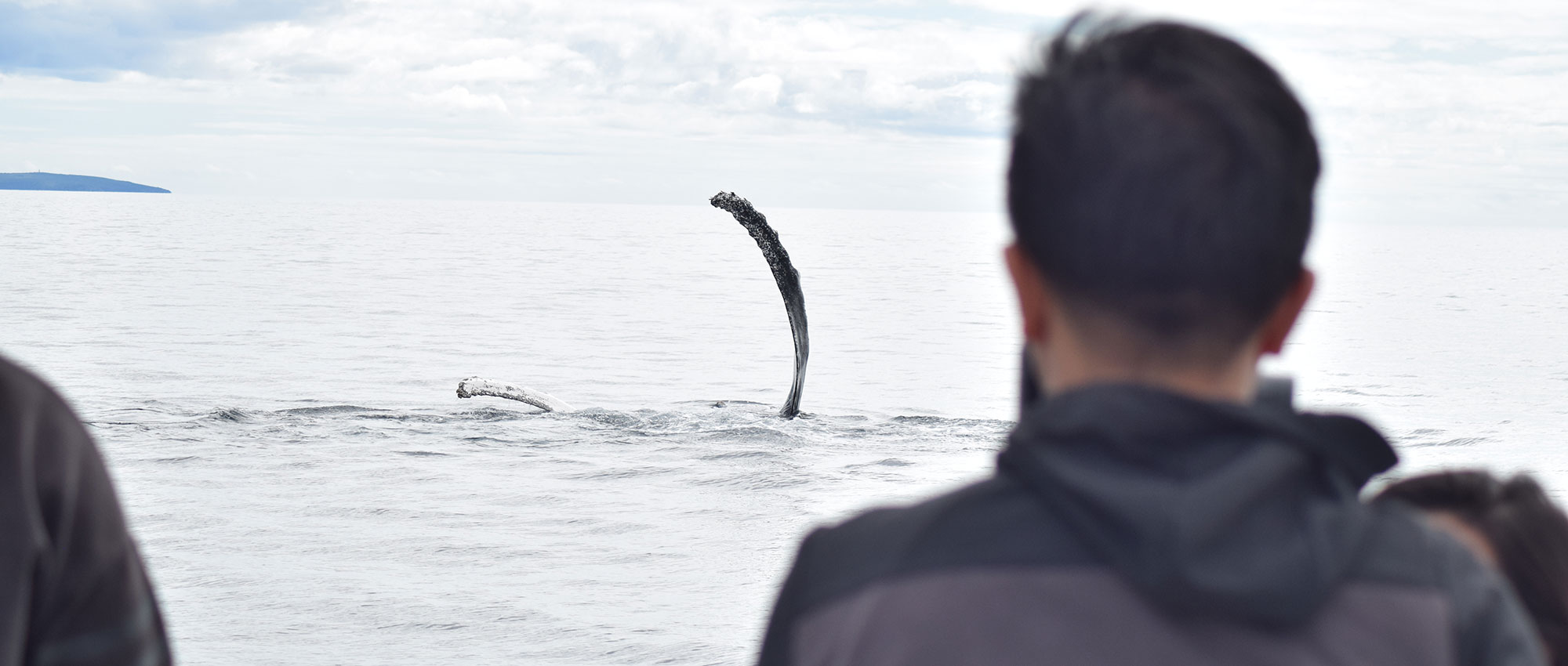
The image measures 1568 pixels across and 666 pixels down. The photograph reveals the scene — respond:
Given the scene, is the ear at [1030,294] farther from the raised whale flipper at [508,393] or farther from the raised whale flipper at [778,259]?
the raised whale flipper at [508,393]

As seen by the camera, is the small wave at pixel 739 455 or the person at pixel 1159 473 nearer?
the person at pixel 1159 473

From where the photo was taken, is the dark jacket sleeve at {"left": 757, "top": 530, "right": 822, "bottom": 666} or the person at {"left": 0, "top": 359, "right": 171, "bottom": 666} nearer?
the dark jacket sleeve at {"left": 757, "top": 530, "right": 822, "bottom": 666}

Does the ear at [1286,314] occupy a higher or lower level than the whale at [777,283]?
higher

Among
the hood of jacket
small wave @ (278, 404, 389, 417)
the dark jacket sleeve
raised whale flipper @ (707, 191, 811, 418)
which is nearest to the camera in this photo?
the hood of jacket

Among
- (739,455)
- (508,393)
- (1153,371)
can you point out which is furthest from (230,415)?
(1153,371)

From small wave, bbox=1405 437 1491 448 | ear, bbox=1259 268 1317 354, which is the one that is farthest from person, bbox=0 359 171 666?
small wave, bbox=1405 437 1491 448

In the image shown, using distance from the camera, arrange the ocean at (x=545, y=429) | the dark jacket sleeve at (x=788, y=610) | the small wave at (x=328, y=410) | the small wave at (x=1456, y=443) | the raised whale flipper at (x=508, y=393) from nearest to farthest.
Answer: the dark jacket sleeve at (x=788, y=610), the ocean at (x=545, y=429), the raised whale flipper at (x=508, y=393), the small wave at (x=1456, y=443), the small wave at (x=328, y=410)

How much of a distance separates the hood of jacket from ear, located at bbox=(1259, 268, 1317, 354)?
125 mm

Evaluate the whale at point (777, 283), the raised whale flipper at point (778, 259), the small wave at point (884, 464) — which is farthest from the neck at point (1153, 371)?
the small wave at point (884, 464)

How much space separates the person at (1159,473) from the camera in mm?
1218

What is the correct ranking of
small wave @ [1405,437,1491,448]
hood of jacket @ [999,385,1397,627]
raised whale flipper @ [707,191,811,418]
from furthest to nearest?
small wave @ [1405,437,1491,448], raised whale flipper @ [707,191,811,418], hood of jacket @ [999,385,1397,627]

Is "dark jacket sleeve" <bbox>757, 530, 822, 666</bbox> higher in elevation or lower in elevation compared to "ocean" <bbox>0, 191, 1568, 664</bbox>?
higher

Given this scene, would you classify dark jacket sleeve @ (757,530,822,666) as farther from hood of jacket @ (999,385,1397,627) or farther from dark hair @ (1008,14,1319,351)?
dark hair @ (1008,14,1319,351)

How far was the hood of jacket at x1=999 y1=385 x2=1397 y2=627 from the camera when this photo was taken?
3.88ft
